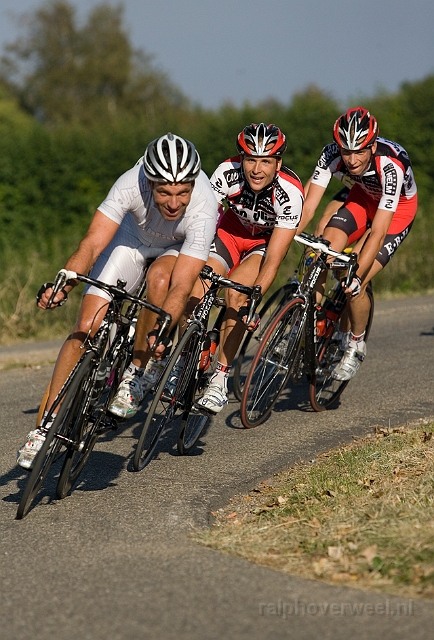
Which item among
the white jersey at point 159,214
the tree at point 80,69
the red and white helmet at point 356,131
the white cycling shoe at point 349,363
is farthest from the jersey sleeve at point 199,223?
the tree at point 80,69

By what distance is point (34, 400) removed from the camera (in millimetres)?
8633

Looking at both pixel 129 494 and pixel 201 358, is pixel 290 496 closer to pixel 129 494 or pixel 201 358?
pixel 129 494

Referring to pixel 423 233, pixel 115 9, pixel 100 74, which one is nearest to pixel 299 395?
pixel 423 233

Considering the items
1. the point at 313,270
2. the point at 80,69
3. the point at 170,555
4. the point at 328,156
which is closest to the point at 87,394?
the point at 170,555

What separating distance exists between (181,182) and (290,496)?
2077 millimetres

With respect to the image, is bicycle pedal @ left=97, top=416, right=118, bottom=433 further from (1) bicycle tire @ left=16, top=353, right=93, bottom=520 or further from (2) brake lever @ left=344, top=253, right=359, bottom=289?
(2) brake lever @ left=344, top=253, right=359, bottom=289

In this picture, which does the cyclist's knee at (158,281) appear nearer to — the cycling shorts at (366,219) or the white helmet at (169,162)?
the white helmet at (169,162)

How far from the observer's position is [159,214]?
20.1 ft

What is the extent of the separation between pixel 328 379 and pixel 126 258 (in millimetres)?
2527

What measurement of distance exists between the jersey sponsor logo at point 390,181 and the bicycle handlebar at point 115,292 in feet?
9.14

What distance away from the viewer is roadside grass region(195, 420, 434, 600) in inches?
163

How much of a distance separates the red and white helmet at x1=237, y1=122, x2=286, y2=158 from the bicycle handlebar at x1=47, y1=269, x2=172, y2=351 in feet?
5.95

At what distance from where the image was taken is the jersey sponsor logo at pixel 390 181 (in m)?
7.54

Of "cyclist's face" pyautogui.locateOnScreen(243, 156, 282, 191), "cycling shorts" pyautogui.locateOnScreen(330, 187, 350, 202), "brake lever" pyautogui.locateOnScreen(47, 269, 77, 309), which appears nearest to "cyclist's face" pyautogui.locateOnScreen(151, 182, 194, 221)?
"brake lever" pyautogui.locateOnScreen(47, 269, 77, 309)
